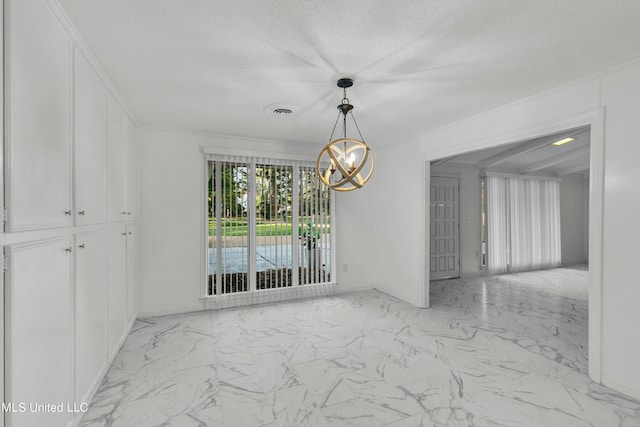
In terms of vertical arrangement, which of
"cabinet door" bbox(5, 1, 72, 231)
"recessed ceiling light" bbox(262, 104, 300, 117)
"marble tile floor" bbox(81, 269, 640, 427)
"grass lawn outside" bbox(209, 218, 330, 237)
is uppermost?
"recessed ceiling light" bbox(262, 104, 300, 117)

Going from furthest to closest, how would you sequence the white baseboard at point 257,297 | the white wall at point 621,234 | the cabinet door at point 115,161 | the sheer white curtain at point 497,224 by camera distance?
1. the sheer white curtain at point 497,224
2. the white baseboard at point 257,297
3. the cabinet door at point 115,161
4. the white wall at point 621,234

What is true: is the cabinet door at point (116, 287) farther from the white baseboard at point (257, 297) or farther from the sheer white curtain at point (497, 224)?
the sheer white curtain at point (497, 224)

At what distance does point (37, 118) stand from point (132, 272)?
237cm

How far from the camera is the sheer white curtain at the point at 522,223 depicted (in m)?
6.00

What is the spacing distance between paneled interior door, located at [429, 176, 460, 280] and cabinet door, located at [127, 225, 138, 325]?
476 cm

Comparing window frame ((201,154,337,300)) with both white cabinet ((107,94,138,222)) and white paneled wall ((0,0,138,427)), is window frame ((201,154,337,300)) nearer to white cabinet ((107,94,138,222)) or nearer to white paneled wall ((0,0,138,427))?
white cabinet ((107,94,138,222))

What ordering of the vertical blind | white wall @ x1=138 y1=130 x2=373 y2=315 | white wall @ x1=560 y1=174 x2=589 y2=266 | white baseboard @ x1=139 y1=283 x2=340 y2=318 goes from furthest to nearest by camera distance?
1. white wall @ x1=560 y1=174 x2=589 y2=266
2. the vertical blind
3. white baseboard @ x1=139 y1=283 x2=340 y2=318
4. white wall @ x1=138 y1=130 x2=373 y2=315

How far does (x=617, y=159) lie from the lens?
2094 mm

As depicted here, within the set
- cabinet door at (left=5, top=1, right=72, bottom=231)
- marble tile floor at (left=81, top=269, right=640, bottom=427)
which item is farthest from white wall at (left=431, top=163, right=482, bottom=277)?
Result: cabinet door at (left=5, top=1, right=72, bottom=231)

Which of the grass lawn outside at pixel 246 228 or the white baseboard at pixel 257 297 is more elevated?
the grass lawn outside at pixel 246 228

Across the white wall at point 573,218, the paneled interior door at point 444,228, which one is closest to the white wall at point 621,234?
the paneled interior door at point 444,228

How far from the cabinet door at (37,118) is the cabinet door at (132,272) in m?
1.63

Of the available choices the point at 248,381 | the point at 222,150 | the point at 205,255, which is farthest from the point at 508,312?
the point at 222,150

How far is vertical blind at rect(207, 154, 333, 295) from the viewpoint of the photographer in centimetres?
394
